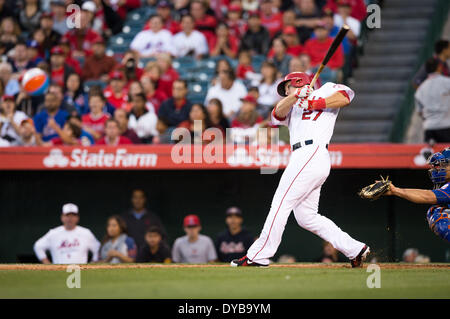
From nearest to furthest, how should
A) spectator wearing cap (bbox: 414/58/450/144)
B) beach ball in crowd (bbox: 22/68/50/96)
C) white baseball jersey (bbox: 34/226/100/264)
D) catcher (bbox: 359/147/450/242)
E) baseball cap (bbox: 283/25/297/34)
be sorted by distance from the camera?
catcher (bbox: 359/147/450/242), white baseball jersey (bbox: 34/226/100/264), spectator wearing cap (bbox: 414/58/450/144), beach ball in crowd (bbox: 22/68/50/96), baseball cap (bbox: 283/25/297/34)

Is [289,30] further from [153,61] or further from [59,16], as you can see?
[59,16]

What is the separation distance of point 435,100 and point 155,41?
203 inches

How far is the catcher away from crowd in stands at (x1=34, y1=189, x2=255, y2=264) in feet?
11.7

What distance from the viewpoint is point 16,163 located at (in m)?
10.5

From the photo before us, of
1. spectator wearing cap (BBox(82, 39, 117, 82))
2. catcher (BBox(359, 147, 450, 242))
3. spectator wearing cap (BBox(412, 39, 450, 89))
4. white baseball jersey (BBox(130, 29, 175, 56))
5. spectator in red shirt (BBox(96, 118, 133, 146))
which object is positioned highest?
white baseball jersey (BBox(130, 29, 175, 56))

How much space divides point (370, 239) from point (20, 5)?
7996 millimetres

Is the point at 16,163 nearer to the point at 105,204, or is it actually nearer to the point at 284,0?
the point at 105,204

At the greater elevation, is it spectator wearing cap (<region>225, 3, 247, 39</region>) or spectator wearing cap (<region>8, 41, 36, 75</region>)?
spectator wearing cap (<region>225, 3, 247, 39</region>)

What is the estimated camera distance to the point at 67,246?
9992mm

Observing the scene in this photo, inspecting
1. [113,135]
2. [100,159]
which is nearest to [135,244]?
[100,159]

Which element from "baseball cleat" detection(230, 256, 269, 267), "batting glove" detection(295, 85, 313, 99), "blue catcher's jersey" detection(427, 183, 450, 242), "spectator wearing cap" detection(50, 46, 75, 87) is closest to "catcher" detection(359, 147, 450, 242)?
"blue catcher's jersey" detection(427, 183, 450, 242)

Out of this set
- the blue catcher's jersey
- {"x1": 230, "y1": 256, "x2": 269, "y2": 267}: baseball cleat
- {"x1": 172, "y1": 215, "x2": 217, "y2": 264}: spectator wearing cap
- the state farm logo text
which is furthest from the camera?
the state farm logo text

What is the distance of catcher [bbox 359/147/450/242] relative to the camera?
21.9 ft

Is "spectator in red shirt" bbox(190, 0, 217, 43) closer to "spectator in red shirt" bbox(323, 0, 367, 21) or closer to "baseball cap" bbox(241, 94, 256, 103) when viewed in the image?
"spectator in red shirt" bbox(323, 0, 367, 21)
